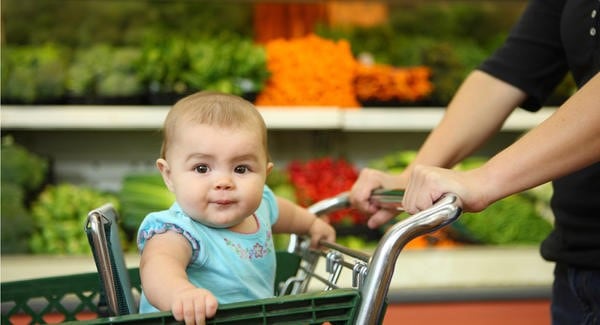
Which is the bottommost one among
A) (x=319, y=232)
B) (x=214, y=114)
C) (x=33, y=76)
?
(x=319, y=232)

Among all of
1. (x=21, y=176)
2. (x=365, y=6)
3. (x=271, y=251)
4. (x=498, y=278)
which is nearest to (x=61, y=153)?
(x=21, y=176)

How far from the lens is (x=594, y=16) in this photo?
1560 millimetres

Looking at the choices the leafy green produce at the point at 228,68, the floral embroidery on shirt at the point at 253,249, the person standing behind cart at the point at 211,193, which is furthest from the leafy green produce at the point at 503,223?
the person standing behind cart at the point at 211,193

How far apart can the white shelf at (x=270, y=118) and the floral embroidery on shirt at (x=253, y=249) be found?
1.90 metres

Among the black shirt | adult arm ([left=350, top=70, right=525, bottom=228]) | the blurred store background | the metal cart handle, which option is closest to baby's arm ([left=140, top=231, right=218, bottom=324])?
the metal cart handle

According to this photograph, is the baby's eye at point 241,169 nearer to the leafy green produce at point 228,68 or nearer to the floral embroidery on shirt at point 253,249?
the floral embroidery on shirt at point 253,249

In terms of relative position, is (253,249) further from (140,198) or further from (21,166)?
(21,166)

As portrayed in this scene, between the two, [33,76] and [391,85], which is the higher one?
[391,85]

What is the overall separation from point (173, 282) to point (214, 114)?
1.06ft

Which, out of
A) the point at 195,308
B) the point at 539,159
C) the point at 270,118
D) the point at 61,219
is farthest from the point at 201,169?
the point at 61,219

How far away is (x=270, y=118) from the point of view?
Answer: 3480 millimetres

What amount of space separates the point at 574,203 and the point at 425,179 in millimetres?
450

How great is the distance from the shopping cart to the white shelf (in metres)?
1.67

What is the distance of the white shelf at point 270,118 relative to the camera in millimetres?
3424
